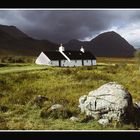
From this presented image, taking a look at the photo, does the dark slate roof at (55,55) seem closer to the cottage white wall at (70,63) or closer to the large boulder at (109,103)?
the cottage white wall at (70,63)

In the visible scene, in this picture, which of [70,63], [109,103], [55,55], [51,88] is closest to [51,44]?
[55,55]

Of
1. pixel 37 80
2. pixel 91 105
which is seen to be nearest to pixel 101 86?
pixel 91 105

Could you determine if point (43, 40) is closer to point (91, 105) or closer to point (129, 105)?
point (91, 105)

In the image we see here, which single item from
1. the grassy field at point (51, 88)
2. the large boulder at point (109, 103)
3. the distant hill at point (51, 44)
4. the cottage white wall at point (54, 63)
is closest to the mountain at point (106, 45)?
the distant hill at point (51, 44)

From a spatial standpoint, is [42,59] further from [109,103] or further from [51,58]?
[109,103]

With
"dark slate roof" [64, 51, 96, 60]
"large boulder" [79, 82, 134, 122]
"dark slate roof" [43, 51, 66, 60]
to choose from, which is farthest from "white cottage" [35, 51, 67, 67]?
"large boulder" [79, 82, 134, 122]
